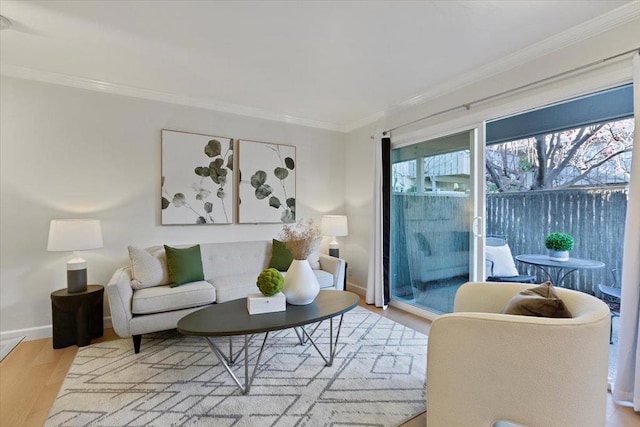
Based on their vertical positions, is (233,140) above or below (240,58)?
below

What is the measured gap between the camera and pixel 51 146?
292 centimetres

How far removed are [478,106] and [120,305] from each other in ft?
11.8

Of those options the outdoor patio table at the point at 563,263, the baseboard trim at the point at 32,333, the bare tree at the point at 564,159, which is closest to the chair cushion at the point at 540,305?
the outdoor patio table at the point at 563,263

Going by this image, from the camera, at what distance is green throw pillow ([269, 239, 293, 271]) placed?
12.0 feet

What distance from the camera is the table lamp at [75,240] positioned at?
102 inches

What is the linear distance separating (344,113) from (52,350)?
3970 millimetres

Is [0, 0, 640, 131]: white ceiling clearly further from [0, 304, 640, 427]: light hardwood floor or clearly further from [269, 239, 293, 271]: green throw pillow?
[0, 304, 640, 427]: light hardwood floor

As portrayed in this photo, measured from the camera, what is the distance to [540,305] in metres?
1.44

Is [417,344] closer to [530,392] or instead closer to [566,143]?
[530,392]

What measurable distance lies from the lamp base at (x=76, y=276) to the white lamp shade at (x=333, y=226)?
8.50 ft

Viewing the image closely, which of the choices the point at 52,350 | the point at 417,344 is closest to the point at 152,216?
the point at 52,350

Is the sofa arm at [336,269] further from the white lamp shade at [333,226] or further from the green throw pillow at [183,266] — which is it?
the green throw pillow at [183,266]

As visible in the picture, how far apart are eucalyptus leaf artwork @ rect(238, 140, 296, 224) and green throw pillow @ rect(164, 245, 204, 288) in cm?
84

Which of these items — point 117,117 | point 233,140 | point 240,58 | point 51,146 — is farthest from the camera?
point 233,140
